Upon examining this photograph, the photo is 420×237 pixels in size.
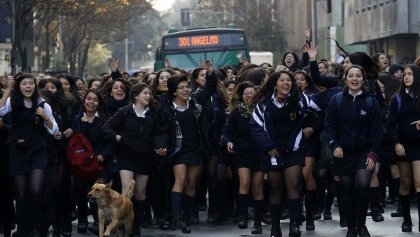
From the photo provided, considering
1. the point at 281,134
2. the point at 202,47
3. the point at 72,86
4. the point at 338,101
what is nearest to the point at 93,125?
the point at 72,86

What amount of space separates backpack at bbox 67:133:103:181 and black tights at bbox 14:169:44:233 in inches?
46.4

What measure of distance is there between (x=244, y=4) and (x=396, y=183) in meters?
63.5

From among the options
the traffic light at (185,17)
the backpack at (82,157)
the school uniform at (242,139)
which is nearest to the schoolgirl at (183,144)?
the school uniform at (242,139)

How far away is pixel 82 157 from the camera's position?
47.7 feet

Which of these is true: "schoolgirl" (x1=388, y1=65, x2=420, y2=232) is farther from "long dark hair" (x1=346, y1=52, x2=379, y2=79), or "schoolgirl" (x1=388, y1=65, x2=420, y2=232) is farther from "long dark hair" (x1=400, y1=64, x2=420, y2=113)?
"long dark hair" (x1=346, y1=52, x2=379, y2=79)

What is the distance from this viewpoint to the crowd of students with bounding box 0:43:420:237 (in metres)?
13.1

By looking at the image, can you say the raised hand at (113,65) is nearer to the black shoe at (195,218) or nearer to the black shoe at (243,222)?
the black shoe at (195,218)

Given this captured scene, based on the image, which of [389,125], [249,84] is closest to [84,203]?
[249,84]

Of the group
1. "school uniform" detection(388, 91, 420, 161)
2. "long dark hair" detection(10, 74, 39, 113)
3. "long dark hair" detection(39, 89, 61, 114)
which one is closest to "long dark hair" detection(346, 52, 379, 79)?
"school uniform" detection(388, 91, 420, 161)

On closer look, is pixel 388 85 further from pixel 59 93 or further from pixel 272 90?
pixel 59 93

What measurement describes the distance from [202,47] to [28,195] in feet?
72.1

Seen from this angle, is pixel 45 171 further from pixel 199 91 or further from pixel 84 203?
pixel 199 91

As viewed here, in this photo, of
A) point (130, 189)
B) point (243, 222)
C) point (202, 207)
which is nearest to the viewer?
point (130, 189)

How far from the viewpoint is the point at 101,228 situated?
13141mm
